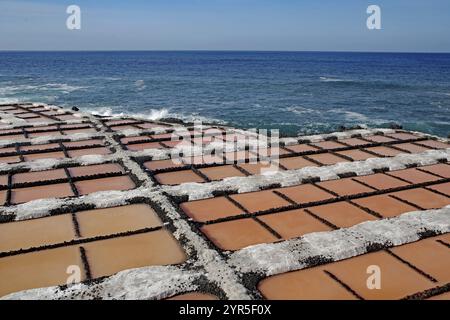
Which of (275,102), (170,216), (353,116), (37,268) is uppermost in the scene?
(275,102)

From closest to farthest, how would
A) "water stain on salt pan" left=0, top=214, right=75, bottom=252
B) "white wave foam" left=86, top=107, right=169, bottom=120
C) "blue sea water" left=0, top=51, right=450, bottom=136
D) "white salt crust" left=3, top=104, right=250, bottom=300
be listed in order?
"white salt crust" left=3, top=104, right=250, bottom=300, "water stain on salt pan" left=0, top=214, right=75, bottom=252, "blue sea water" left=0, top=51, right=450, bottom=136, "white wave foam" left=86, top=107, right=169, bottom=120

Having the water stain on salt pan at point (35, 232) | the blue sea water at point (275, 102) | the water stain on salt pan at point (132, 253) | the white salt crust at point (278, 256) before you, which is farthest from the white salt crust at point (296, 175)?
the blue sea water at point (275, 102)

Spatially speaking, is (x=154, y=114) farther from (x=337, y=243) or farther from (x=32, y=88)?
(x=337, y=243)

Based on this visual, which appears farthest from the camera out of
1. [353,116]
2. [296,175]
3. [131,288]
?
[353,116]

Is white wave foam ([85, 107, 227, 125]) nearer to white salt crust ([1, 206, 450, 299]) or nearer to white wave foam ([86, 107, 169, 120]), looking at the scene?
white wave foam ([86, 107, 169, 120])

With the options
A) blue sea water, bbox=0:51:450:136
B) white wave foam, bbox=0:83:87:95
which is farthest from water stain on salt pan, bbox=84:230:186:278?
white wave foam, bbox=0:83:87:95

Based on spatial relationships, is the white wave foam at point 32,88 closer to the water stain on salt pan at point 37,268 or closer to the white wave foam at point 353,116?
the white wave foam at point 353,116

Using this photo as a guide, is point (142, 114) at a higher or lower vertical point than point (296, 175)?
higher

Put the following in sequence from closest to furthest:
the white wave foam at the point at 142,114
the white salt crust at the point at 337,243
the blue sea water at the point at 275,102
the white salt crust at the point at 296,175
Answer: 1. the white salt crust at the point at 337,243
2. the white salt crust at the point at 296,175
3. the blue sea water at the point at 275,102
4. the white wave foam at the point at 142,114

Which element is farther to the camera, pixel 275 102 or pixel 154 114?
pixel 275 102

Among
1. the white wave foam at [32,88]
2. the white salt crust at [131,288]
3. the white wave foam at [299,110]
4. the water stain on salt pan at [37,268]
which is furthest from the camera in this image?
the white wave foam at [32,88]

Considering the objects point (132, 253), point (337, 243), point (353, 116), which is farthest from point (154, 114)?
point (337, 243)

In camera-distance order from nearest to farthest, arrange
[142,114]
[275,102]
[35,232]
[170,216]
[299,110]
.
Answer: [35,232]
[170,216]
[142,114]
[299,110]
[275,102]

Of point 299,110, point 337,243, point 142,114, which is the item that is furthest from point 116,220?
point 299,110
